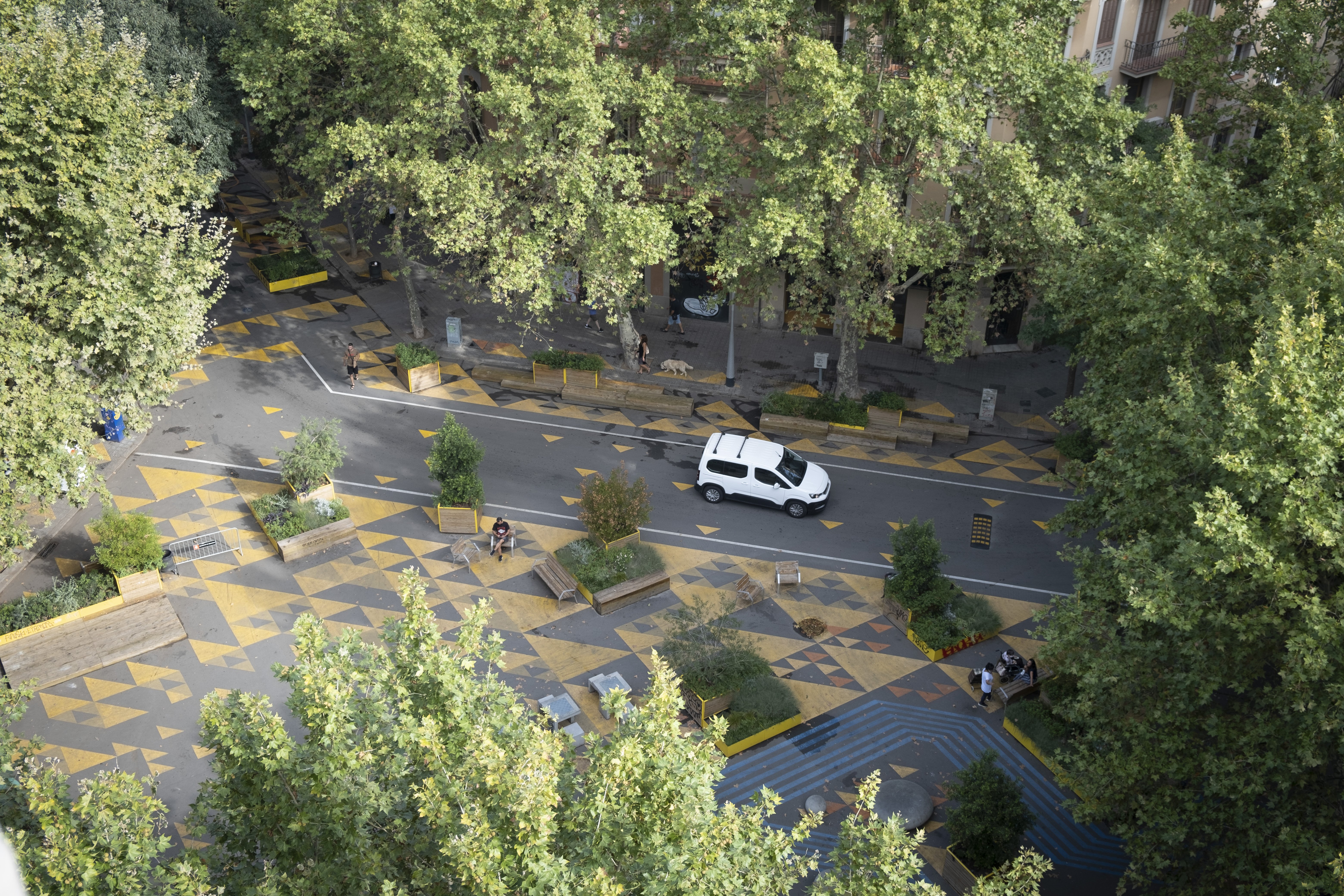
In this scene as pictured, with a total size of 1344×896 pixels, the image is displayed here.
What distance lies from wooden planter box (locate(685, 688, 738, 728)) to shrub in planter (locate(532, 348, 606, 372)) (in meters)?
12.6

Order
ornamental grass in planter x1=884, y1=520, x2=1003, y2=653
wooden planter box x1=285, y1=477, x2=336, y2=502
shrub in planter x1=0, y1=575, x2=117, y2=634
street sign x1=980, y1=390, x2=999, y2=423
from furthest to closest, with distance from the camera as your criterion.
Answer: street sign x1=980, y1=390, x2=999, y2=423 < wooden planter box x1=285, y1=477, x2=336, y2=502 < ornamental grass in planter x1=884, y1=520, x2=1003, y2=653 < shrub in planter x1=0, y1=575, x2=117, y2=634

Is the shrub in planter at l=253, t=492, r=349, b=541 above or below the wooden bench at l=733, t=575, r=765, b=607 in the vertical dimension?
above

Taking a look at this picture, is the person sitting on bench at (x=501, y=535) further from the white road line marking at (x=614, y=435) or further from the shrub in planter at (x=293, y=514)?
the white road line marking at (x=614, y=435)

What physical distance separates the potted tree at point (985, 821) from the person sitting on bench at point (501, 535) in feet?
38.5

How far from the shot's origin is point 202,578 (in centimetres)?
2495

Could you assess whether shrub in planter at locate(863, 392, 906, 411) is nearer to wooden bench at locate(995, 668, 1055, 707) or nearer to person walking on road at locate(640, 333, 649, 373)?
person walking on road at locate(640, 333, 649, 373)

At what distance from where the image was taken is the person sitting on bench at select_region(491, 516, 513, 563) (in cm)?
2555

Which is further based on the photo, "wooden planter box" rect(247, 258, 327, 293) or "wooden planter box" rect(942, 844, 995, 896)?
"wooden planter box" rect(247, 258, 327, 293)

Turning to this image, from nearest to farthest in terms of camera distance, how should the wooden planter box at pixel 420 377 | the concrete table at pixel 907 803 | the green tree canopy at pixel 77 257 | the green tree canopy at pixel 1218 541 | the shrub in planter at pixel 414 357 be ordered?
the green tree canopy at pixel 1218 541, the concrete table at pixel 907 803, the green tree canopy at pixel 77 257, the shrub in planter at pixel 414 357, the wooden planter box at pixel 420 377

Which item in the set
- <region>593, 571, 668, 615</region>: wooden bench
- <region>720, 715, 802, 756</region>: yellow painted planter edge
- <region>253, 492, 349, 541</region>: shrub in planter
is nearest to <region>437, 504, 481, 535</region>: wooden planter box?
<region>253, 492, 349, 541</region>: shrub in planter

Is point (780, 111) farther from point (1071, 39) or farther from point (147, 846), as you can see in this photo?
point (147, 846)

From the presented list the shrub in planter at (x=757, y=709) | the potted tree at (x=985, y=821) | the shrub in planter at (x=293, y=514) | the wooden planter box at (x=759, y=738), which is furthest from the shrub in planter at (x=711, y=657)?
the shrub in planter at (x=293, y=514)

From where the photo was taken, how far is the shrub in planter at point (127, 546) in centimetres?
2330

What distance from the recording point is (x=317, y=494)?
2658 centimetres
